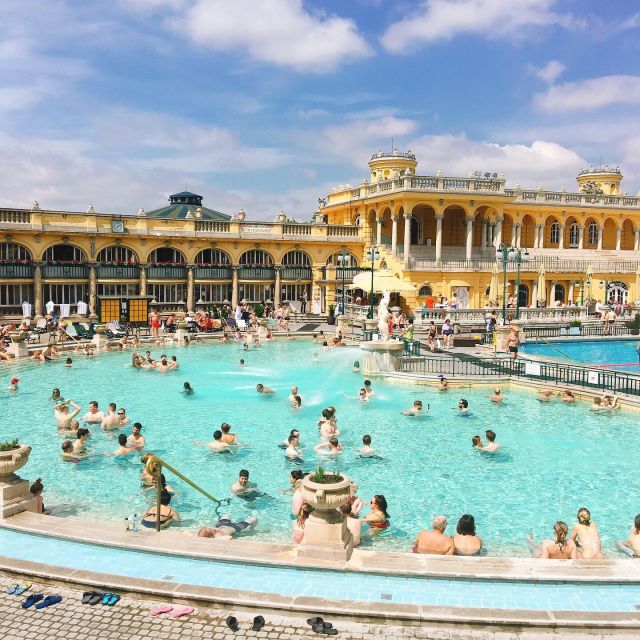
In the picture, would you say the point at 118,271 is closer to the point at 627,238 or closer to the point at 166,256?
the point at 166,256

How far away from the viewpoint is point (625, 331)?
35312mm

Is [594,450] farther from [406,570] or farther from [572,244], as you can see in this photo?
[572,244]

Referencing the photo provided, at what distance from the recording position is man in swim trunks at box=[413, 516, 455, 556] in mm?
9086

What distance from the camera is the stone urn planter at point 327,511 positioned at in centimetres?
784

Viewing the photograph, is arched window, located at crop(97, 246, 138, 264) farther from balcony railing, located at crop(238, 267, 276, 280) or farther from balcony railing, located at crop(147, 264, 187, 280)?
balcony railing, located at crop(238, 267, 276, 280)

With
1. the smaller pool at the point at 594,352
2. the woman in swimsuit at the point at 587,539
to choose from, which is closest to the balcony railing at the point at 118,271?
the smaller pool at the point at 594,352

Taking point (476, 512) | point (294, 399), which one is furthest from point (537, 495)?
point (294, 399)

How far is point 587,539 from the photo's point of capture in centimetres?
941

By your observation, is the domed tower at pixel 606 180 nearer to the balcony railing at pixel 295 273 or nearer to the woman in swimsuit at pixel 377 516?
the balcony railing at pixel 295 273

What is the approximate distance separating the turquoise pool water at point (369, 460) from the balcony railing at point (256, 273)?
19248 millimetres

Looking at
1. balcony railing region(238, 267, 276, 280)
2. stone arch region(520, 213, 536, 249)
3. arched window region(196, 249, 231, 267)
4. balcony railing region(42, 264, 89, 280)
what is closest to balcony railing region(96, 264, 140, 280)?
balcony railing region(42, 264, 89, 280)

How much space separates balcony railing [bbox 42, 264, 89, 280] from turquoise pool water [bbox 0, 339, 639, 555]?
47.4ft

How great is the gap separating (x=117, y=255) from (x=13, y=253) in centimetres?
599

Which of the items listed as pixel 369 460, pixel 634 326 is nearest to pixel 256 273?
pixel 634 326
